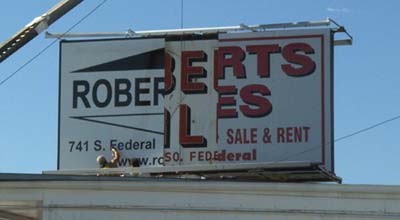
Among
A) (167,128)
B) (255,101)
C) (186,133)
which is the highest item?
(255,101)

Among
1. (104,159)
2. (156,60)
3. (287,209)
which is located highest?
(156,60)

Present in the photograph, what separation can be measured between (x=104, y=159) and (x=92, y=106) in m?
1.31

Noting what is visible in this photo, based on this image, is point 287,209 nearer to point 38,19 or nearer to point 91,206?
point 91,206

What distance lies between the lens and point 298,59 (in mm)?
20766

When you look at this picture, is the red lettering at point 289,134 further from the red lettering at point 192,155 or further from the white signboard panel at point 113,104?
the white signboard panel at point 113,104

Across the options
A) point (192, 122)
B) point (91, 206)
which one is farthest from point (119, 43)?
point (91, 206)

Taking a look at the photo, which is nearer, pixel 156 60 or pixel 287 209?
pixel 287 209

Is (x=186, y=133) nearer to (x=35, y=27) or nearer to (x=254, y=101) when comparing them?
(x=254, y=101)

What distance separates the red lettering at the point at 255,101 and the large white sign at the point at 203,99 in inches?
0.8

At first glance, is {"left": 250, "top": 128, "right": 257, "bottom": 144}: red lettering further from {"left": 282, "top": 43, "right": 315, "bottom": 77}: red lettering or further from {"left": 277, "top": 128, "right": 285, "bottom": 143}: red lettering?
{"left": 282, "top": 43, "right": 315, "bottom": 77}: red lettering

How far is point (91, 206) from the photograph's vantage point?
49.4 feet

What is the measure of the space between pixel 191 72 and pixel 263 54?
63.9 inches

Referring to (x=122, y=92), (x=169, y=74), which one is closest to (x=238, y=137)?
(x=169, y=74)

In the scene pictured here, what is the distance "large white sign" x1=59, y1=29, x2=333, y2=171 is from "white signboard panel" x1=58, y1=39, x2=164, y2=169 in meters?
0.02
